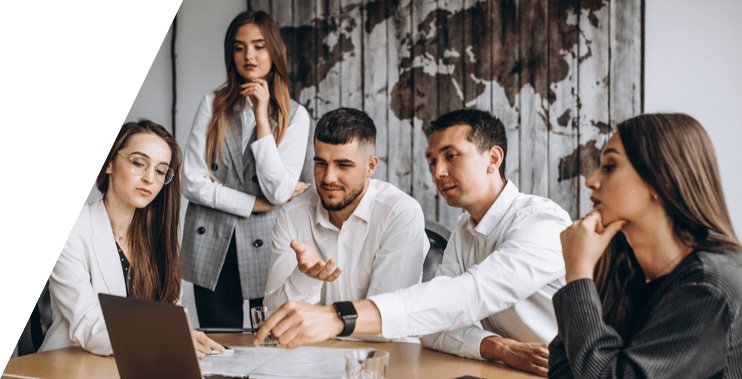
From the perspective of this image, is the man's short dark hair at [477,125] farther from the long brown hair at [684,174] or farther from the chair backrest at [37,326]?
the chair backrest at [37,326]

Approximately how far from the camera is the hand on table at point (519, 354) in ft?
4.05

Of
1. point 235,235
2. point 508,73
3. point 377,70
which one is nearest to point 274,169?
point 235,235

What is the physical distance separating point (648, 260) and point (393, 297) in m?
0.52

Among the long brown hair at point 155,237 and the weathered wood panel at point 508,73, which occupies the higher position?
the weathered wood panel at point 508,73

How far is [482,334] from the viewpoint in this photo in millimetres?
1393

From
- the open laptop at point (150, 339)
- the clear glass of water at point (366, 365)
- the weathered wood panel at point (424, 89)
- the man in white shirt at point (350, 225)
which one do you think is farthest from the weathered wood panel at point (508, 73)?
the open laptop at point (150, 339)

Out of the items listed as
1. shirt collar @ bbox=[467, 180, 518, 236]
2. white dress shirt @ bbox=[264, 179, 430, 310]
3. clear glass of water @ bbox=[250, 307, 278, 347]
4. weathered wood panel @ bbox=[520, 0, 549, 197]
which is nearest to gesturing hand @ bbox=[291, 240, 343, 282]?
clear glass of water @ bbox=[250, 307, 278, 347]

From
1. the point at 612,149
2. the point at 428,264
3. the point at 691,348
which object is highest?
the point at 612,149

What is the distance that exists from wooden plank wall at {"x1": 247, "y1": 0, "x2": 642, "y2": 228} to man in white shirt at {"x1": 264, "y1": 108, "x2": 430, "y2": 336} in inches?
34.3

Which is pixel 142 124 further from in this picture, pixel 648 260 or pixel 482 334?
pixel 648 260

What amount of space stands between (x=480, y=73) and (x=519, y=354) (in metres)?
1.87

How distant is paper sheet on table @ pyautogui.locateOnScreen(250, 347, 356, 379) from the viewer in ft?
3.92

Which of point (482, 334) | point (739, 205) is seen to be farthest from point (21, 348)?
point (739, 205)

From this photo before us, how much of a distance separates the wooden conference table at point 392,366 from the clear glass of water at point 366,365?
0.39 feet
